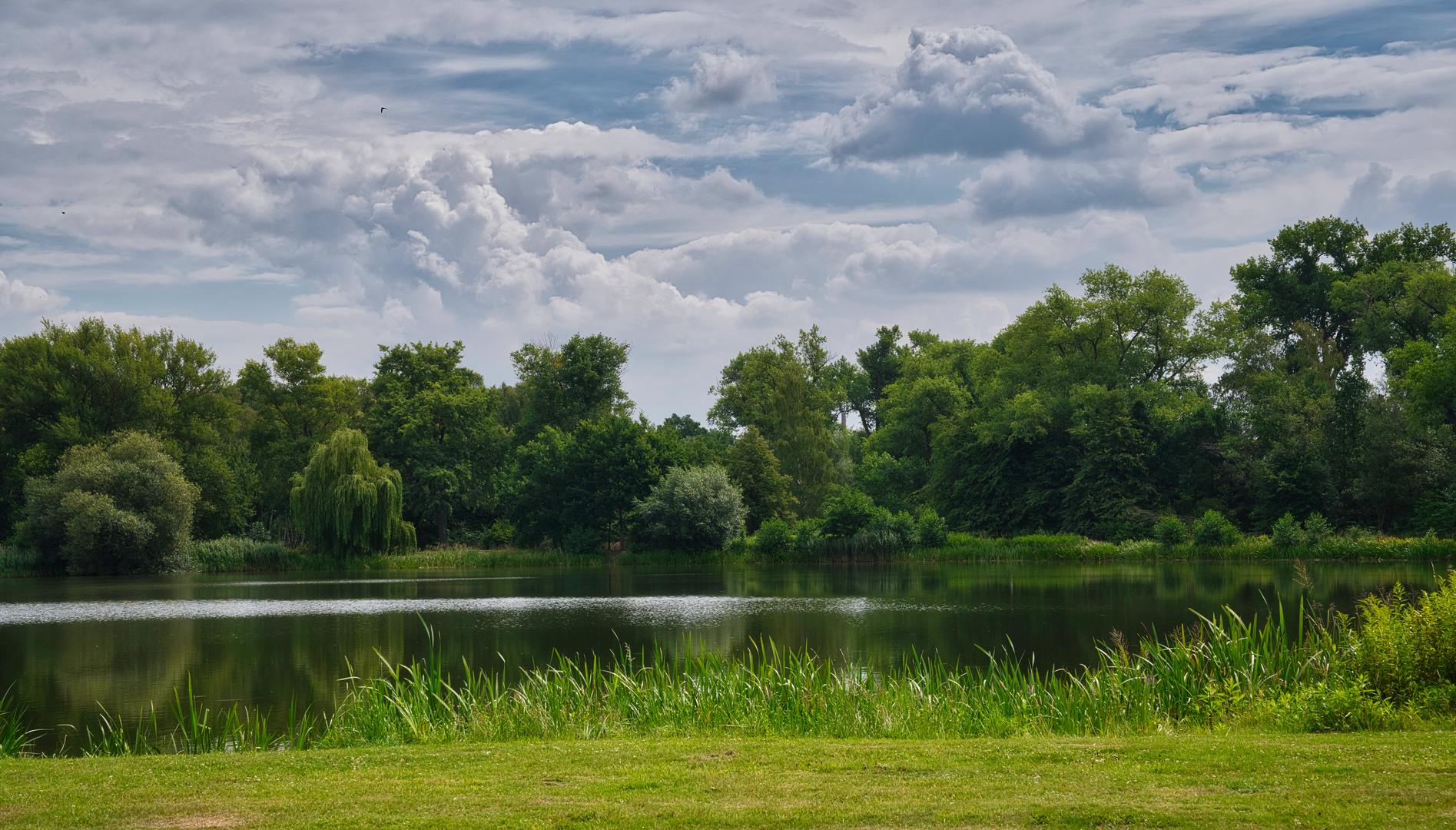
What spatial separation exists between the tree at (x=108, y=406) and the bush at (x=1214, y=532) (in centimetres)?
4790

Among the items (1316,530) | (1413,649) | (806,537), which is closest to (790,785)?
(1413,649)

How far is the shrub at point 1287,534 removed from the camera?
1533 inches

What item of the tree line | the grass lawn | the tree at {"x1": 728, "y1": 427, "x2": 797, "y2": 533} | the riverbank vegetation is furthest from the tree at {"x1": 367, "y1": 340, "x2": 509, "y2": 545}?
the grass lawn

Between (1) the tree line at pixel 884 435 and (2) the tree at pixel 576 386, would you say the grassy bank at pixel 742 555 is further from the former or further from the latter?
(2) the tree at pixel 576 386

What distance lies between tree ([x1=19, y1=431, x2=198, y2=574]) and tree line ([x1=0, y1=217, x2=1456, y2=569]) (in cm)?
18

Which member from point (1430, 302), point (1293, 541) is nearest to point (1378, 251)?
point (1430, 302)

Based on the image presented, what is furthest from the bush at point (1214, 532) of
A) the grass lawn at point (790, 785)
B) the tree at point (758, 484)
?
the grass lawn at point (790, 785)

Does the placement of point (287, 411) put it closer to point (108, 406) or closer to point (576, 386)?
point (108, 406)

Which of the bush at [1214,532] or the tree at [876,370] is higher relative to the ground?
the tree at [876,370]

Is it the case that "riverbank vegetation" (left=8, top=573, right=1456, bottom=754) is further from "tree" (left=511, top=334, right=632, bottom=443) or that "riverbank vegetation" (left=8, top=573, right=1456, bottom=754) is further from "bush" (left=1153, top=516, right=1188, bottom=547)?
"tree" (left=511, top=334, right=632, bottom=443)

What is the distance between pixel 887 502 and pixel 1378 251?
2934 centimetres

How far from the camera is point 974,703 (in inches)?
404

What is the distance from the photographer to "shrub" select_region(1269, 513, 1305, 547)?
3894 centimetres

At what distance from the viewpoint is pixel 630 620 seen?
2306 centimetres
